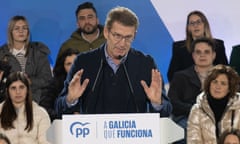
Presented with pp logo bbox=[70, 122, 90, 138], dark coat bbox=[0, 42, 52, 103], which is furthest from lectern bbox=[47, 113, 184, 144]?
dark coat bbox=[0, 42, 52, 103]

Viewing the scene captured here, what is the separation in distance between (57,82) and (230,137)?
5.03ft

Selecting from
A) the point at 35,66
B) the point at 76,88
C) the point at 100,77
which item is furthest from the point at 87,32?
the point at 76,88

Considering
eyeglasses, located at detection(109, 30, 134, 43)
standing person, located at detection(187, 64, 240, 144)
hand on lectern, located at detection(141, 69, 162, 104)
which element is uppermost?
eyeglasses, located at detection(109, 30, 134, 43)

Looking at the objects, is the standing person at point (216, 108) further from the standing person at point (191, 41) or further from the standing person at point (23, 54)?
the standing person at point (23, 54)

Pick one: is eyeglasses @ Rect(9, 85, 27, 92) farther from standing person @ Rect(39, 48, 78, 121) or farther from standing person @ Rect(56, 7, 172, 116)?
standing person @ Rect(56, 7, 172, 116)

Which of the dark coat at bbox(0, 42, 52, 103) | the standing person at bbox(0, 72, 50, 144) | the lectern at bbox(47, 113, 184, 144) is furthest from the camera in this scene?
the dark coat at bbox(0, 42, 52, 103)

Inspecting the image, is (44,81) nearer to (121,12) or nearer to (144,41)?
(144,41)

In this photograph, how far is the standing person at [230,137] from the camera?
3.99 m

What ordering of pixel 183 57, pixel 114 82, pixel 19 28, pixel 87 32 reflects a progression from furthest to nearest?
1. pixel 87 32
2. pixel 183 57
3. pixel 19 28
4. pixel 114 82

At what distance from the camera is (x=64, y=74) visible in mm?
4832

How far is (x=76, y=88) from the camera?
10.4ft

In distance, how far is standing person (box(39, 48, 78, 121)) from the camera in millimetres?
4793

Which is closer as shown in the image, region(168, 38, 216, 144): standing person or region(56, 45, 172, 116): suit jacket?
region(56, 45, 172, 116): suit jacket

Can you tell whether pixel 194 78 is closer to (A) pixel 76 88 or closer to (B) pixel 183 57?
(B) pixel 183 57
